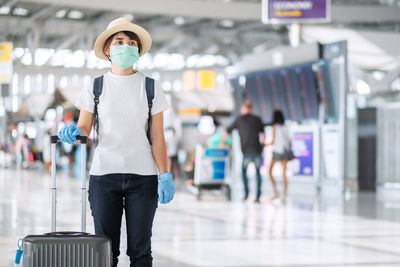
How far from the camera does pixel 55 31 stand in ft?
138

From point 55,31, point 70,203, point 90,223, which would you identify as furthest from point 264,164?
point 55,31

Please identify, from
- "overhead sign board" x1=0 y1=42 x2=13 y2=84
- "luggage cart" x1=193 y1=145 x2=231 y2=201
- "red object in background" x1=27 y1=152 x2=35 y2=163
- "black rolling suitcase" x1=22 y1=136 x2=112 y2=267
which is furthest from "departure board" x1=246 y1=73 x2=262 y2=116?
"red object in background" x1=27 y1=152 x2=35 y2=163

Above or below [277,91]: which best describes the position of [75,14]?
above

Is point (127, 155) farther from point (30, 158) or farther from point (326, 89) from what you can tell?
point (30, 158)

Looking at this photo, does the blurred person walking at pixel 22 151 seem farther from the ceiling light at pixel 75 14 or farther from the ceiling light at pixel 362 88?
the ceiling light at pixel 362 88

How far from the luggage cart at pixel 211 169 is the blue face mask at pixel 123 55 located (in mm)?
9687

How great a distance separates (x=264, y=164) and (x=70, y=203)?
6.71 meters

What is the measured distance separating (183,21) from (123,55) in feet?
118

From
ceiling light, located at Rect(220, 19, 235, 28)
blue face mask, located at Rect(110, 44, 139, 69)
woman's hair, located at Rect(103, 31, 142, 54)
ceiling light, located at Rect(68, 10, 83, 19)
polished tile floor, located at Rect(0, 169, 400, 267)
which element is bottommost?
polished tile floor, located at Rect(0, 169, 400, 267)

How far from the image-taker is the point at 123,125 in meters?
3.50

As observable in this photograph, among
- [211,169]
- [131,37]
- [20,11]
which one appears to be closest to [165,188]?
[131,37]

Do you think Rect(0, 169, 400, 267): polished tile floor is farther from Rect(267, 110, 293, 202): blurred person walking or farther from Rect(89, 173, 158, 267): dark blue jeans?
Rect(89, 173, 158, 267): dark blue jeans

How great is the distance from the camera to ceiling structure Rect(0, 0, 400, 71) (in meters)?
28.4

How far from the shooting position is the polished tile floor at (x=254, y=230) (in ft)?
19.7
